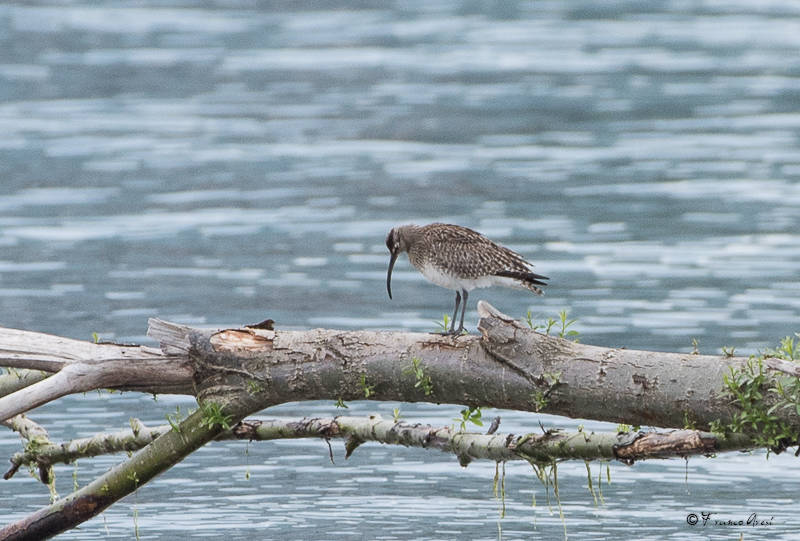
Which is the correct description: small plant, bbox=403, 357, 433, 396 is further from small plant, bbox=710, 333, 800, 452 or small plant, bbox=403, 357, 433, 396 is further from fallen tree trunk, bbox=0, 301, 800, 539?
small plant, bbox=710, 333, 800, 452

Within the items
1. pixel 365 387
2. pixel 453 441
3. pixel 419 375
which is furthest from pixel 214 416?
pixel 453 441

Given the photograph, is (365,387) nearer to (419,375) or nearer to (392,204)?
(419,375)

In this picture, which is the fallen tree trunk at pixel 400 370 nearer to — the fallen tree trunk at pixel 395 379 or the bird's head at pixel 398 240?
the fallen tree trunk at pixel 395 379

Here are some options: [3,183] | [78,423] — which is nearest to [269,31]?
[3,183]

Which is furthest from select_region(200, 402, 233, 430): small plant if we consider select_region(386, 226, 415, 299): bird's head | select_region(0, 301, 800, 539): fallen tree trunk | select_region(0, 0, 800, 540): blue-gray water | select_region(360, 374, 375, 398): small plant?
select_region(386, 226, 415, 299): bird's head

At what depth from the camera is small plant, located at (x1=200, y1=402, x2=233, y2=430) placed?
27.8 ft

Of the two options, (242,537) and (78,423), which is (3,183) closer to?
(78,423)

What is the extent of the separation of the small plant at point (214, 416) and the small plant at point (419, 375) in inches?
39.2

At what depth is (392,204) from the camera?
23500 mm

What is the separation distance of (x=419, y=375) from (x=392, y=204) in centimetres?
1535

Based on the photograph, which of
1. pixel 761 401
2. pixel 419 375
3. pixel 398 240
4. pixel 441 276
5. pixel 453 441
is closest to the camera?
pixel 761 401

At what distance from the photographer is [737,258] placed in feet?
64.8

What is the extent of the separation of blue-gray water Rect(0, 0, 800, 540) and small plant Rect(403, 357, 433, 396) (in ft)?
8.97
